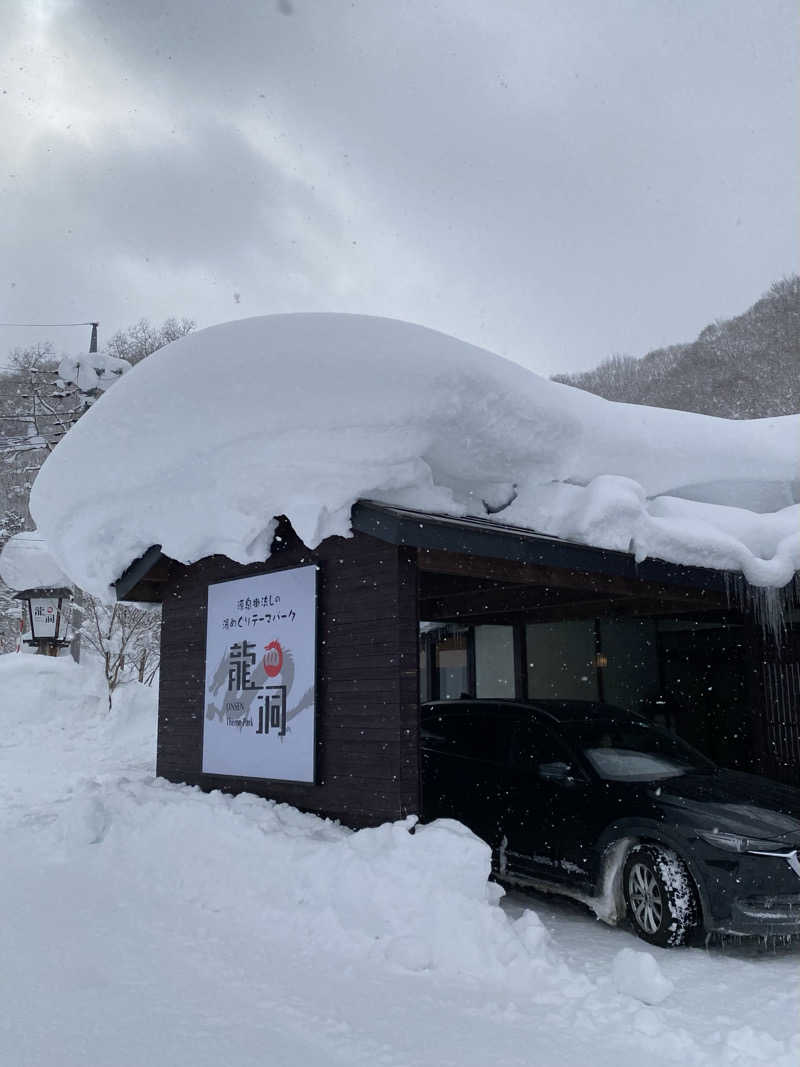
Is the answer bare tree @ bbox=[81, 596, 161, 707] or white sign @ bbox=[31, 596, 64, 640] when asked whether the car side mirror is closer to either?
bare tree @ bbox=[81, 596, 161, 707]

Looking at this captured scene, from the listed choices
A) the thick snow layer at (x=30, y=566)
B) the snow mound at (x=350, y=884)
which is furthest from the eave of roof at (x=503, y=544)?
the thick snow layer at (x=30, y=566)

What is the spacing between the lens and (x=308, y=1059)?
12.0 ft

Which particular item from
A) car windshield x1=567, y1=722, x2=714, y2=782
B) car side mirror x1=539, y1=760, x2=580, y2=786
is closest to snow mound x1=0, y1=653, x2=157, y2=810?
car side mirror x1=539, y1=760, x2=580, y2=786

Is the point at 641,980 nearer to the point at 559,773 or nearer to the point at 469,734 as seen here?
the point at 559,773

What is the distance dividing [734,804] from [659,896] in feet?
2.78

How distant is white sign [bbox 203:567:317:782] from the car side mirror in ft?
6.50

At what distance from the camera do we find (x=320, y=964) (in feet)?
16.1

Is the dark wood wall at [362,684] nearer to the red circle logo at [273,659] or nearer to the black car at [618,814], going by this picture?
the red circle logo at [273,659]

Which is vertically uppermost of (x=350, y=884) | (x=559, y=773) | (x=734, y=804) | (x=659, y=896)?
(x=559, y=773)

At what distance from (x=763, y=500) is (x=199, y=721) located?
7.48 metres

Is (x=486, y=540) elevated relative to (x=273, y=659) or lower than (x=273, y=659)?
elevated

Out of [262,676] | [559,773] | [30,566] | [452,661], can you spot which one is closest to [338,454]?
[262,676]

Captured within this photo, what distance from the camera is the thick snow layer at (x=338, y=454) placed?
666 centimetres

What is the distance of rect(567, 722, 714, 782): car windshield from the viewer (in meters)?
6.62
